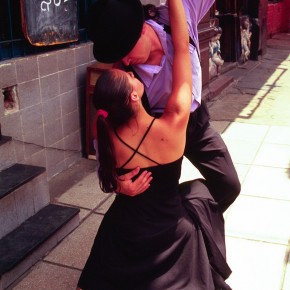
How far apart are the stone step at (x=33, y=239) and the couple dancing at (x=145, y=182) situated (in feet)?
3.08

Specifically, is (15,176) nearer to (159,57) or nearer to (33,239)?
(33,239)

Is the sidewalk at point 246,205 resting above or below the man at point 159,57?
below

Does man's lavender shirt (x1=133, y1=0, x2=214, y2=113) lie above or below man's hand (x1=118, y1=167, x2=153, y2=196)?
above

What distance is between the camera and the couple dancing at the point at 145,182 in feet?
7.02

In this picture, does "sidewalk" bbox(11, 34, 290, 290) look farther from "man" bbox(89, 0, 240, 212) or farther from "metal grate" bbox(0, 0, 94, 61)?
"metal grate" bbox(0, 0, 94, 61)

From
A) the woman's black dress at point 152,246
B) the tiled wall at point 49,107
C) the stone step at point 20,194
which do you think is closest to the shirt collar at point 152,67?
the woman's black dress at point 152,246

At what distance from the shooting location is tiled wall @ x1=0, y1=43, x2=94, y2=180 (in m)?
4.14

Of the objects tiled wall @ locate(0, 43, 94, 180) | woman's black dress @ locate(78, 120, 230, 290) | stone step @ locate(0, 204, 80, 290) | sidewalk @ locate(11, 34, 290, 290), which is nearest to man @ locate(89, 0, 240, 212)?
woman's black dress @ locate(78, 120, 230, 290)

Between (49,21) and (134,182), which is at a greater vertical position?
(49,21)

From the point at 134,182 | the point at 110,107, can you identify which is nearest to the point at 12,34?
the point at 110,107

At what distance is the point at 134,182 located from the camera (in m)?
2.18

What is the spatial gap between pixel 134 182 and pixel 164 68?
26.4 inches

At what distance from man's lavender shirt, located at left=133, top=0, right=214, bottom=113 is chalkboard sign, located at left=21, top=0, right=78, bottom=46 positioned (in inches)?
77.7

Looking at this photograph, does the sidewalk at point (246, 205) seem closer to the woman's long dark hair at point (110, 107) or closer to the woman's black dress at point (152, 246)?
the woman's black dress at point (152, 246)
